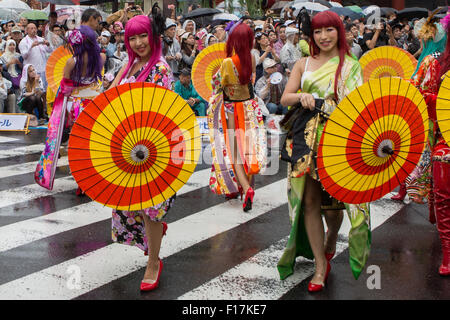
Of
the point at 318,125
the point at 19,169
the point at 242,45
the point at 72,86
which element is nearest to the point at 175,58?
the point at 19,169

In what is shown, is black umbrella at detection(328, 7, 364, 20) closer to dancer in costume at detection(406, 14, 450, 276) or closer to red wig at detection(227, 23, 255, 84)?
red wig at detection(227, 23, 255, 84)

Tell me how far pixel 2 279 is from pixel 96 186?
132cm

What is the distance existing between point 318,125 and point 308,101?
0.21m

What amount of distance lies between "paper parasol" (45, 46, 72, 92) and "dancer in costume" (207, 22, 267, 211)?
7.42 ft

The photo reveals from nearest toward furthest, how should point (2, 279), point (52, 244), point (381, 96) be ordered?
point (381, 96) → point (2, 279) → point (52, 244)

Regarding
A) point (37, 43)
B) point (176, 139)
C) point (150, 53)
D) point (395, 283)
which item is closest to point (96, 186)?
point (176, 139)

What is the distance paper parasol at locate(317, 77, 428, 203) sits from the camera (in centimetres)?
368

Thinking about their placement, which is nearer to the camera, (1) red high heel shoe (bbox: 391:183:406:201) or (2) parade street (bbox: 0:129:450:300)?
(2) parade street (bbox: 0:129:450:300)

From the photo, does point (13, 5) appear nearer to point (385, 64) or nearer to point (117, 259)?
point (385, 64)

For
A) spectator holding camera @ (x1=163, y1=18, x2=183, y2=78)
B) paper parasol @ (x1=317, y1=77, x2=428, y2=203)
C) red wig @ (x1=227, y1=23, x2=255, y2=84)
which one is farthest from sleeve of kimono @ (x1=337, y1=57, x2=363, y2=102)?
spectator holding camera @ (x1=163, y1=18, x2=183, y2=78)

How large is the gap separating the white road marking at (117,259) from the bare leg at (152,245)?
1.15 ft

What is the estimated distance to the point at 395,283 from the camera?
14.6 ft

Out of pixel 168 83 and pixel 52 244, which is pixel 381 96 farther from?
pixel 52 244

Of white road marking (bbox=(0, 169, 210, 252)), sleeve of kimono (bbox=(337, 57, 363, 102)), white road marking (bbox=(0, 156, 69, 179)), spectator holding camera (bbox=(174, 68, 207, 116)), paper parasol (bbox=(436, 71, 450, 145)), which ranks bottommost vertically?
white road marking (bbox=(0, 169, 210, 252))
